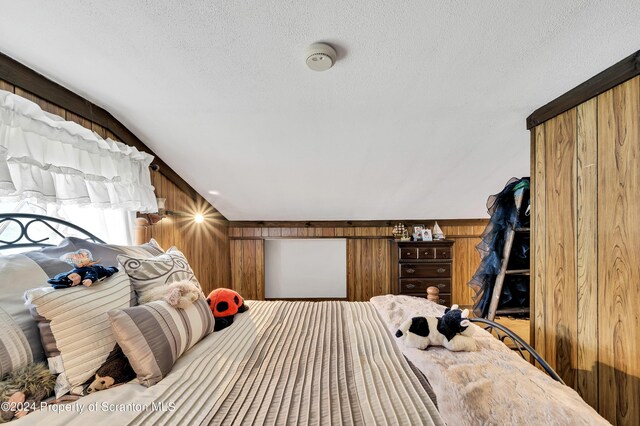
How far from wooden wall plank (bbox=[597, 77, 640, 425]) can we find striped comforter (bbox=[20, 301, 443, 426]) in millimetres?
947

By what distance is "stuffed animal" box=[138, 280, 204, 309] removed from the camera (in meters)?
1.14

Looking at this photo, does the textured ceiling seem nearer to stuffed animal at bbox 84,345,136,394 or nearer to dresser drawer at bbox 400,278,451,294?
stuffed animal at bbox 84,345,136,394

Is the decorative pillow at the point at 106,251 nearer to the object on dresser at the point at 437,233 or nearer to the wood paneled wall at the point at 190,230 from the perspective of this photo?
the wood paneled wall at the point at 190,230

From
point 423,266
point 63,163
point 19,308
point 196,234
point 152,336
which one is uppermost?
point 63,163

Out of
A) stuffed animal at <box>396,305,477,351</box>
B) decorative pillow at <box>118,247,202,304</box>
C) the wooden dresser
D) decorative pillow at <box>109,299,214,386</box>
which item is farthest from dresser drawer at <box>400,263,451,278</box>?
decorative pillow at <box>109,299,214,386</box>

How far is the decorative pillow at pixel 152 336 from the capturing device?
3.01 ft

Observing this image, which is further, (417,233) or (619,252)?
(417,233)

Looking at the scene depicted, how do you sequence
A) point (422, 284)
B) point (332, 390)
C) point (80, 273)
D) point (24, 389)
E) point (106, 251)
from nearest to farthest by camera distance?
point (24, 389), point (332, 390), point (80, 273), point (106, 251), point (422, 284)

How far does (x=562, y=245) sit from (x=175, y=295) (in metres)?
1.98

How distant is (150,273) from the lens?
49.9 inches

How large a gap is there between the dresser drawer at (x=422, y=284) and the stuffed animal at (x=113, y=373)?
3.13 metres

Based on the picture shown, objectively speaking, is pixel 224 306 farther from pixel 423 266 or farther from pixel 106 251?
pixel 423 266

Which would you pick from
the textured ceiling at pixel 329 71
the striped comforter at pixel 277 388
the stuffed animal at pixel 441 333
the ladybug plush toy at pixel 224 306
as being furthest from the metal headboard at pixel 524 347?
the ladybug plush toy at pixel 224 306

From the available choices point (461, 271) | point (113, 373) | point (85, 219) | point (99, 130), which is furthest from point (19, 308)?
point (461, 271)
